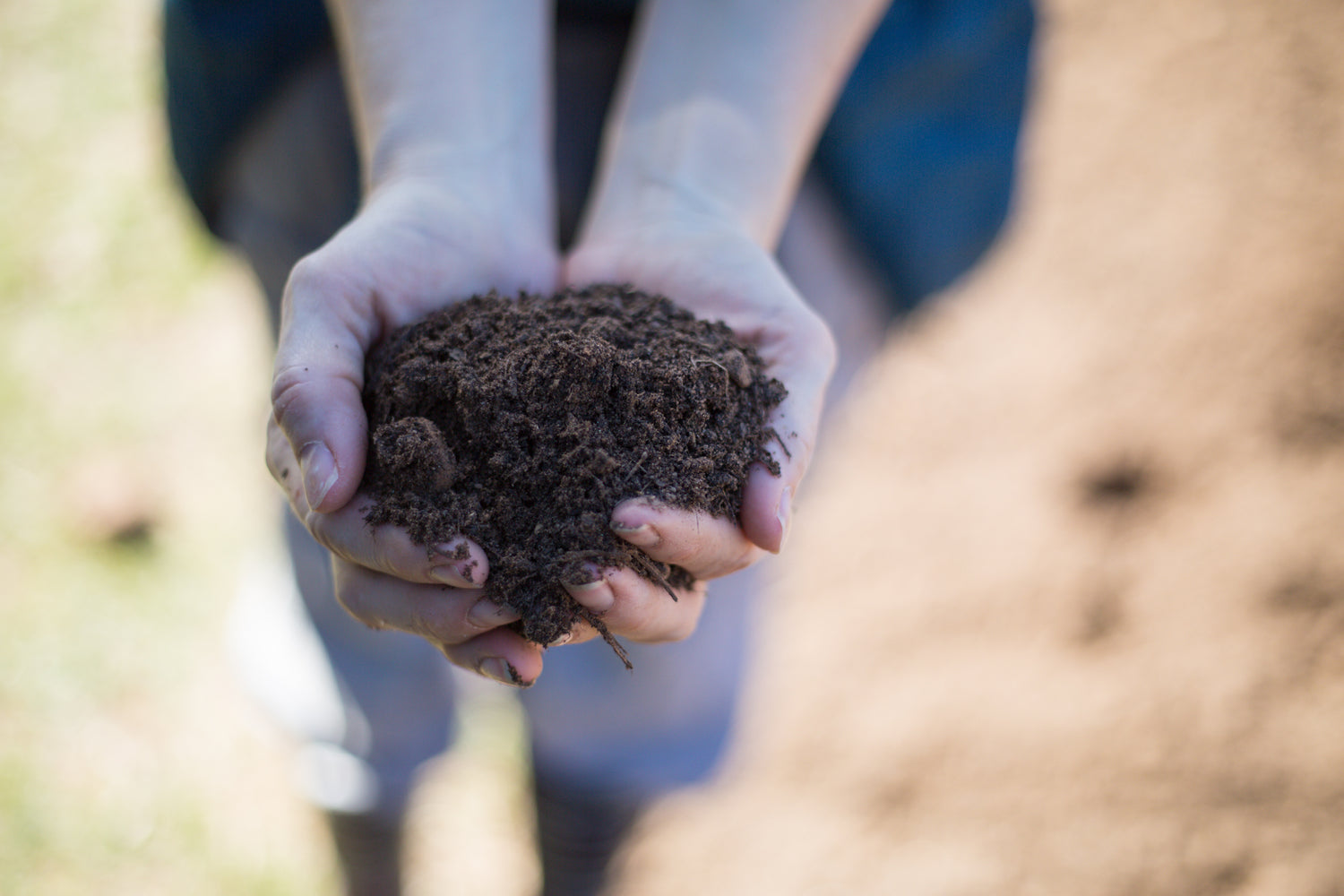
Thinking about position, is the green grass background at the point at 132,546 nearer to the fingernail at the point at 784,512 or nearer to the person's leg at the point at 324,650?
the person's leg at the point at 324,650

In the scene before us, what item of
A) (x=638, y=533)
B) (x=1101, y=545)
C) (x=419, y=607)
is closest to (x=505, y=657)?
(x=419, y=607)

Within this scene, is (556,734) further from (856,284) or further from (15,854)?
(15,854)

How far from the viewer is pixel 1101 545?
2.59 m

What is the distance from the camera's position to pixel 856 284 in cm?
173

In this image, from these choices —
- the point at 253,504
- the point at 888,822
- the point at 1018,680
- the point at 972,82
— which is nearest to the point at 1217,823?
the point at 1018,680

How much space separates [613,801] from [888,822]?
84cm

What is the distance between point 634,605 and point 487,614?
0.18 m

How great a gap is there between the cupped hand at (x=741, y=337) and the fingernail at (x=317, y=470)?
33cm

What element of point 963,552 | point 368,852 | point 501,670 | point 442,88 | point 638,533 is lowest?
point 368,852

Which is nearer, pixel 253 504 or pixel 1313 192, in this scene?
pixel 253 504

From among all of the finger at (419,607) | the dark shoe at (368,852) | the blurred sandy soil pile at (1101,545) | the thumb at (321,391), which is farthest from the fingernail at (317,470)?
the blurred sandy soil pile at (1101,545)

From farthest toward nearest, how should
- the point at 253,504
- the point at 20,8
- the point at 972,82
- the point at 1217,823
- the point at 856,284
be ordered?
the point at 20,8 → the point at 253,504 → the point at 1217,823 → the point at 856,284 → the point at 972,82

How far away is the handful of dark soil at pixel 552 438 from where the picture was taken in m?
1.01

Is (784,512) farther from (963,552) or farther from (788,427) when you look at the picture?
(963,552)
